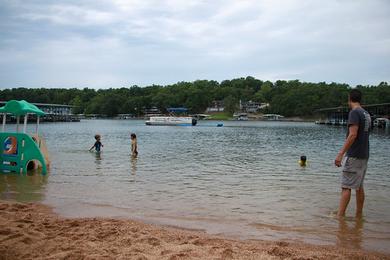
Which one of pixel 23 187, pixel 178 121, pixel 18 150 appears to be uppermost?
pixel 178 121

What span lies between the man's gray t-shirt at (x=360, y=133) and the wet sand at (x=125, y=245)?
2151 mm

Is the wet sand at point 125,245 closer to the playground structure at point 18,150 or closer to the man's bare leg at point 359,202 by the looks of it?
the man's bare leg at point 359,202

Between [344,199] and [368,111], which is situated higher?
[368,111]

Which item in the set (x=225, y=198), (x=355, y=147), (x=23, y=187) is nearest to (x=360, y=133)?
(x=355, y=147)

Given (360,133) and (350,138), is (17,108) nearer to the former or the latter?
(350,138)

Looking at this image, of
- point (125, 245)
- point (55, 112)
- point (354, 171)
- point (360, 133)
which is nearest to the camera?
point (125, 245)

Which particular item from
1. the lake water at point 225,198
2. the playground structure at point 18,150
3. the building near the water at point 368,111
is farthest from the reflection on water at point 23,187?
the building near the water at point 368,111

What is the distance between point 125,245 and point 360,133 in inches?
192

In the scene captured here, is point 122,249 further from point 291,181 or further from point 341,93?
point 341,93

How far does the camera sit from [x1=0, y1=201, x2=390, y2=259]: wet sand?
5.37 meters

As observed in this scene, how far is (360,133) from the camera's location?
7.58m

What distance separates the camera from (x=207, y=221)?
827 cm

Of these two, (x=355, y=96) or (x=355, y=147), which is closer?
(x=355, y=147)

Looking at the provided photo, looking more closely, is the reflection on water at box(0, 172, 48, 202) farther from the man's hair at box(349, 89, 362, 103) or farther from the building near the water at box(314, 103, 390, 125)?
the building near the water at box(314, 103, 390, 125)
